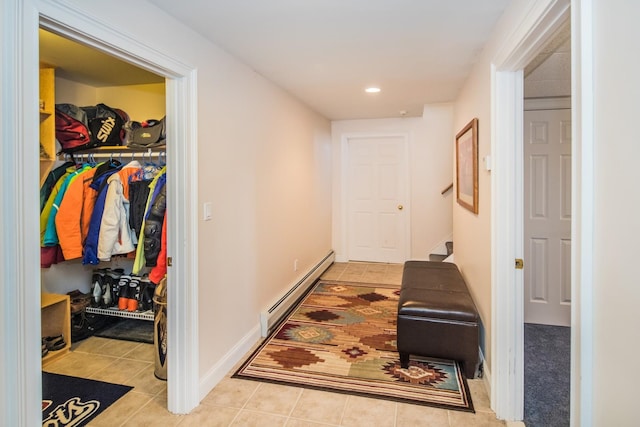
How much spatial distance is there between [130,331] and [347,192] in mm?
3425

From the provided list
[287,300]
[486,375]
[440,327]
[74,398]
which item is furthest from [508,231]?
[74,398]

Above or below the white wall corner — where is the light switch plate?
above

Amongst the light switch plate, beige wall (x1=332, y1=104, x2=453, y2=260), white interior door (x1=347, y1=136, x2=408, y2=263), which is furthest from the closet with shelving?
beige wall (x1=332, y1=104, x2=453, y2=260)

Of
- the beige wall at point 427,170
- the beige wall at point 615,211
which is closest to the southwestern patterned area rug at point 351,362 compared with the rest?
the beige wall at point 615,211

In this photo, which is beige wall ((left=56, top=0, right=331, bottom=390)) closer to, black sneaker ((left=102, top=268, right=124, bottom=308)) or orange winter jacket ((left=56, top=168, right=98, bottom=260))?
orange winter jacket ((left=56, top=168, right=98, bottom=260))

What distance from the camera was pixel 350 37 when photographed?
2209 mm

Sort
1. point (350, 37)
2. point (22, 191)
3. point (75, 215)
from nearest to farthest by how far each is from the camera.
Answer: point (22, 191) → point (350, 37) → point (75, 215)

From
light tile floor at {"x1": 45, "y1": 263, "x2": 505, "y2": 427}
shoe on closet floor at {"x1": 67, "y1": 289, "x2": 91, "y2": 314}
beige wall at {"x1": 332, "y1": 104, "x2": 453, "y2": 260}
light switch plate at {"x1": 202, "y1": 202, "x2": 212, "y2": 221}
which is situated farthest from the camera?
beige wall at {"x1": 332, "y1": 104, "x2": 453, "y2": 260}

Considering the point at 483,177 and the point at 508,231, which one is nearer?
the point at 508,231

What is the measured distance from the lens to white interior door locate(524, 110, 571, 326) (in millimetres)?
3172

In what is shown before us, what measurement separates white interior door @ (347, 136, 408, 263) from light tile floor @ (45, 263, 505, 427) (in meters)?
3.19

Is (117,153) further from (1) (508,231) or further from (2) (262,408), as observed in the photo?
(1) (508,231)

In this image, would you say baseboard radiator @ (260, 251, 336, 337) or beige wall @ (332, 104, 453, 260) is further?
beige wall @ (332, 104, 453, 260)

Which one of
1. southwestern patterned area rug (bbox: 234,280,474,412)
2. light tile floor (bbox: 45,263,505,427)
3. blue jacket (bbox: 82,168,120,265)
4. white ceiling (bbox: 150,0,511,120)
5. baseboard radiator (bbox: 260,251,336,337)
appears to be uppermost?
white ceiling (bbox: 150,0,511,120)
